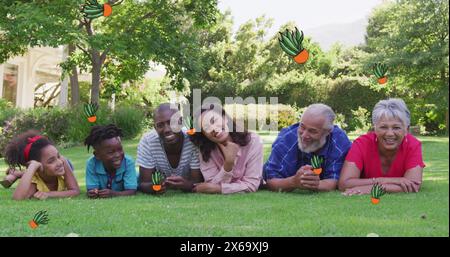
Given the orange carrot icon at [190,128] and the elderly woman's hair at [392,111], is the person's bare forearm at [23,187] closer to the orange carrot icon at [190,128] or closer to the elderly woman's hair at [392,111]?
the orange carrot icon at [190,128]

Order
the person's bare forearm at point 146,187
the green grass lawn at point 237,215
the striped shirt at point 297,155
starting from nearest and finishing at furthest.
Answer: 1. the green grass lawn at point 237,215
2. the person's bare forearm at point 146,187
3. the striped shirt at point 297,155

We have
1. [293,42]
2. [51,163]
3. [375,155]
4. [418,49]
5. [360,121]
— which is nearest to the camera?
[293,42]

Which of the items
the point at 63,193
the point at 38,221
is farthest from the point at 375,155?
the point at 38,221

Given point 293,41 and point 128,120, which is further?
point 128,120

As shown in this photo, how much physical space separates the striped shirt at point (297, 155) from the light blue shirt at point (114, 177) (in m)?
1.51

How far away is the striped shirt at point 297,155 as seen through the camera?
21.4 ft

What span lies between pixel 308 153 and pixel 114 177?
80.5 inches

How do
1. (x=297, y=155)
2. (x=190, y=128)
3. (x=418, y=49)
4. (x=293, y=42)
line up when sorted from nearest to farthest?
(x=293, y=42)
(x=190, y=128)
(x=297, y=155)
(x=418, y=49)

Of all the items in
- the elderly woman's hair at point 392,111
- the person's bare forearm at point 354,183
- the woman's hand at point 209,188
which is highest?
the elderly woman's hair at point 392,111

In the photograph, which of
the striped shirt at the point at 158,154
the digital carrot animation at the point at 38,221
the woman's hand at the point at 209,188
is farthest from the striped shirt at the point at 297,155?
the digital carrot animation at the point at 38,221

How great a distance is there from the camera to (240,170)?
6.60 metres

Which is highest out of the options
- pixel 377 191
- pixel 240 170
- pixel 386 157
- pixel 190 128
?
pixel 190 128

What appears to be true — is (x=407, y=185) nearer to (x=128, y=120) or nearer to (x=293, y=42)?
(x=293, y=42)
